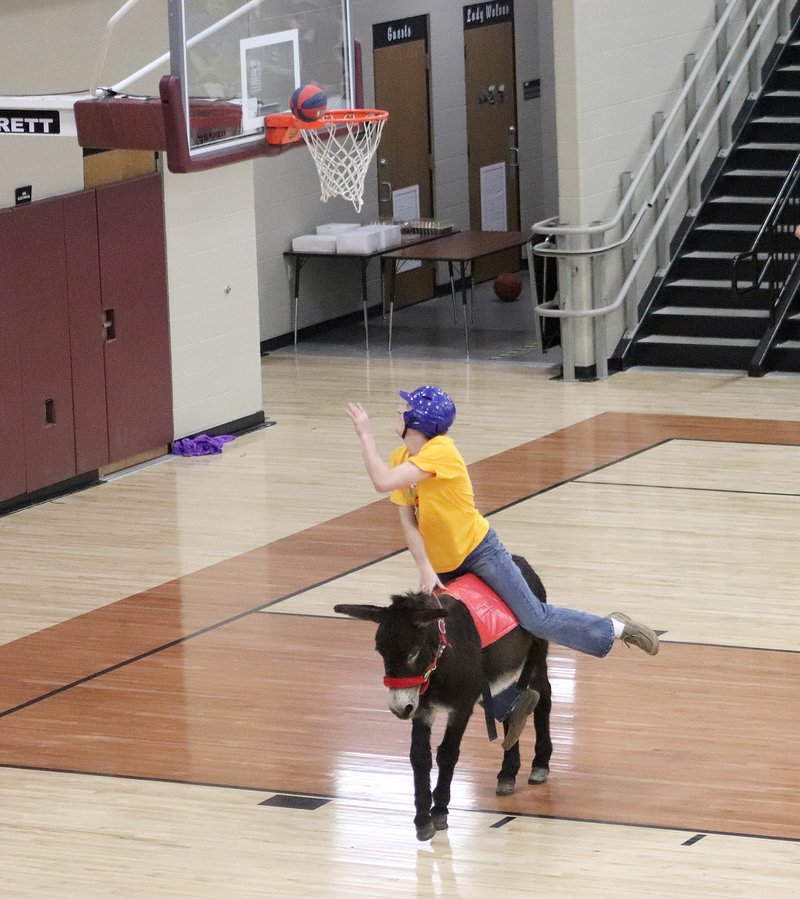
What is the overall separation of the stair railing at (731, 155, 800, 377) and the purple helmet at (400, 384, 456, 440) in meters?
7.97

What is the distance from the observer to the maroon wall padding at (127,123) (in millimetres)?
7605

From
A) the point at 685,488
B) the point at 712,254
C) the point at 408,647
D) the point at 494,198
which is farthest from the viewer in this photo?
the point at 494,198

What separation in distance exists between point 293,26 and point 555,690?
3432mm

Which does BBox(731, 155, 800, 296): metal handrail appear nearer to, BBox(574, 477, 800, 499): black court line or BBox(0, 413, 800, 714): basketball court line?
BBox(0, 413, 800, 714): basketball court line

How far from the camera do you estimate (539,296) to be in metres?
14.9

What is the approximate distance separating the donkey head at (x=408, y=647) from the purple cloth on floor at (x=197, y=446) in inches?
261

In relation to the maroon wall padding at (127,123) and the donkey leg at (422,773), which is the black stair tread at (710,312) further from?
the donkey leg at (422,773)

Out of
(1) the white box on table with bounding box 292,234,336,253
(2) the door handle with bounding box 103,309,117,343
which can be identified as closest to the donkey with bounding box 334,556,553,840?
(2) the door handle with bounding box 103,309,117,343

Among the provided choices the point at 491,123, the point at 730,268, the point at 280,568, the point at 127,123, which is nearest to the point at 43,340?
the point at 280,568

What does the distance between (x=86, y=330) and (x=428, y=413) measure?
567 cm

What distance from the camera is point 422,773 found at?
5918 millimetres

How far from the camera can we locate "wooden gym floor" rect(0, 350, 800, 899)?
5.93 metres

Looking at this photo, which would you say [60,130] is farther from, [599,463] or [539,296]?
[539,296]

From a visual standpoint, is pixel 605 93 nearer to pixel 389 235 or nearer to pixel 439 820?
pixel 389 235
